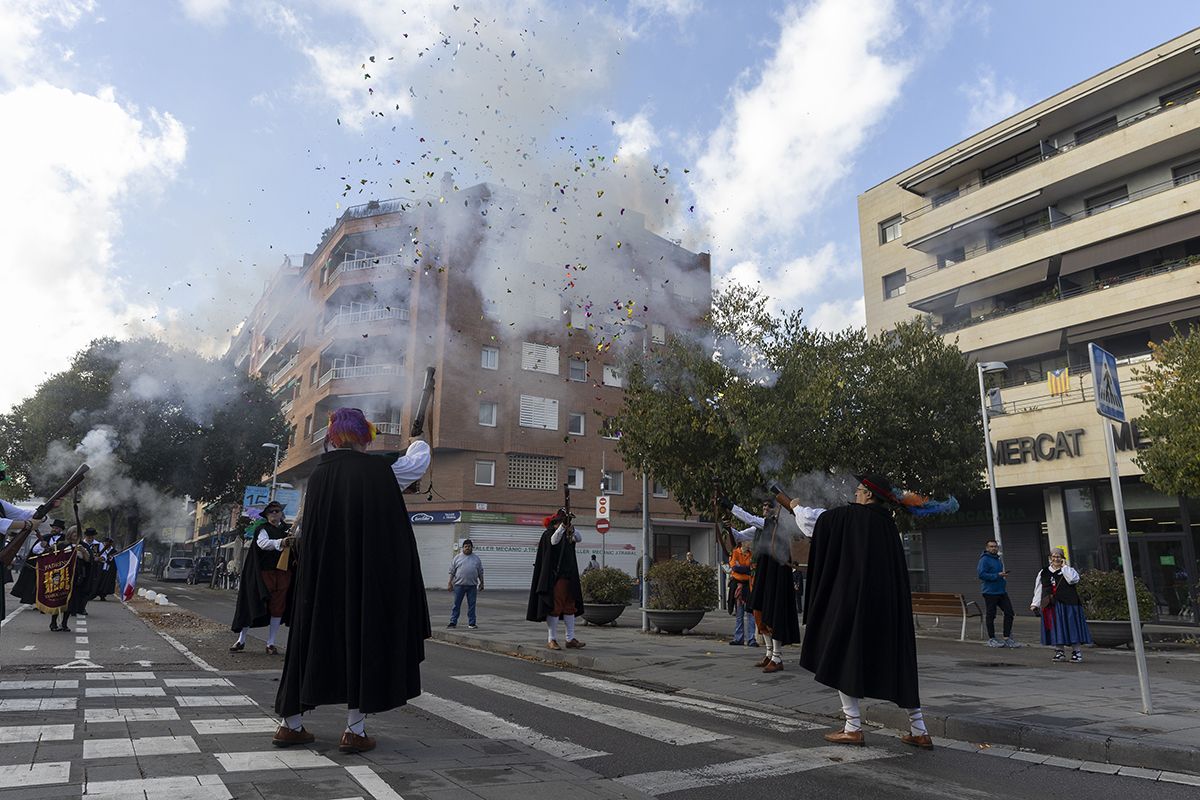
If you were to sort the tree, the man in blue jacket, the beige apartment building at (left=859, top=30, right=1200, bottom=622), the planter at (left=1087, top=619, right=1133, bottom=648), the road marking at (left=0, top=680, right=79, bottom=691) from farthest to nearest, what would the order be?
the beige apartment building at (left=859, top=30, right=1200, bottom=622) < the tree < the man in blue jacket < the planter at (left=1087, top=619, right=1133, bottom=648) < the road marking at (left=0, top=680, right=79, bottom=691)

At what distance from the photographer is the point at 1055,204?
24984mm

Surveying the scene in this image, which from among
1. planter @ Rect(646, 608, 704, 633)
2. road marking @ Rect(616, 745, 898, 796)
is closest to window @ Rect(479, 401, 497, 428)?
planter @ Rect(646, 608, 704, 633)

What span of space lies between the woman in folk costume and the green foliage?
4023 mm

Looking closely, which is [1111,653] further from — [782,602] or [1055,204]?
[1055,204]

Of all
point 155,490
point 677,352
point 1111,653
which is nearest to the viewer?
point 1111,653

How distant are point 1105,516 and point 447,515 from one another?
25086 mm

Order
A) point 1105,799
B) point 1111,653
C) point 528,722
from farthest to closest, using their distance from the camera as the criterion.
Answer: point 1111,653 → point 528,722 → point 1105,799

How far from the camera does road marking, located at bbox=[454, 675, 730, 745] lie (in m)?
5.40

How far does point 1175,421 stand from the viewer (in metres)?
14.2

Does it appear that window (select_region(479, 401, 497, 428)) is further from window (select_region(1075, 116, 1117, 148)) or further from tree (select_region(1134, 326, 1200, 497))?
tree (select_region(1134, 326, 1200, 497))

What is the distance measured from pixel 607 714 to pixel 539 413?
106 ft

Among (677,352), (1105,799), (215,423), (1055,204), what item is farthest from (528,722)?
(215,423)

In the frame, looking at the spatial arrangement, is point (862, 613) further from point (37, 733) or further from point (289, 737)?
point (37, 733)

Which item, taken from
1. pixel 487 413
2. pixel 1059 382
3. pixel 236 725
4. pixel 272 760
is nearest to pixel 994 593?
pixel 1059 382
